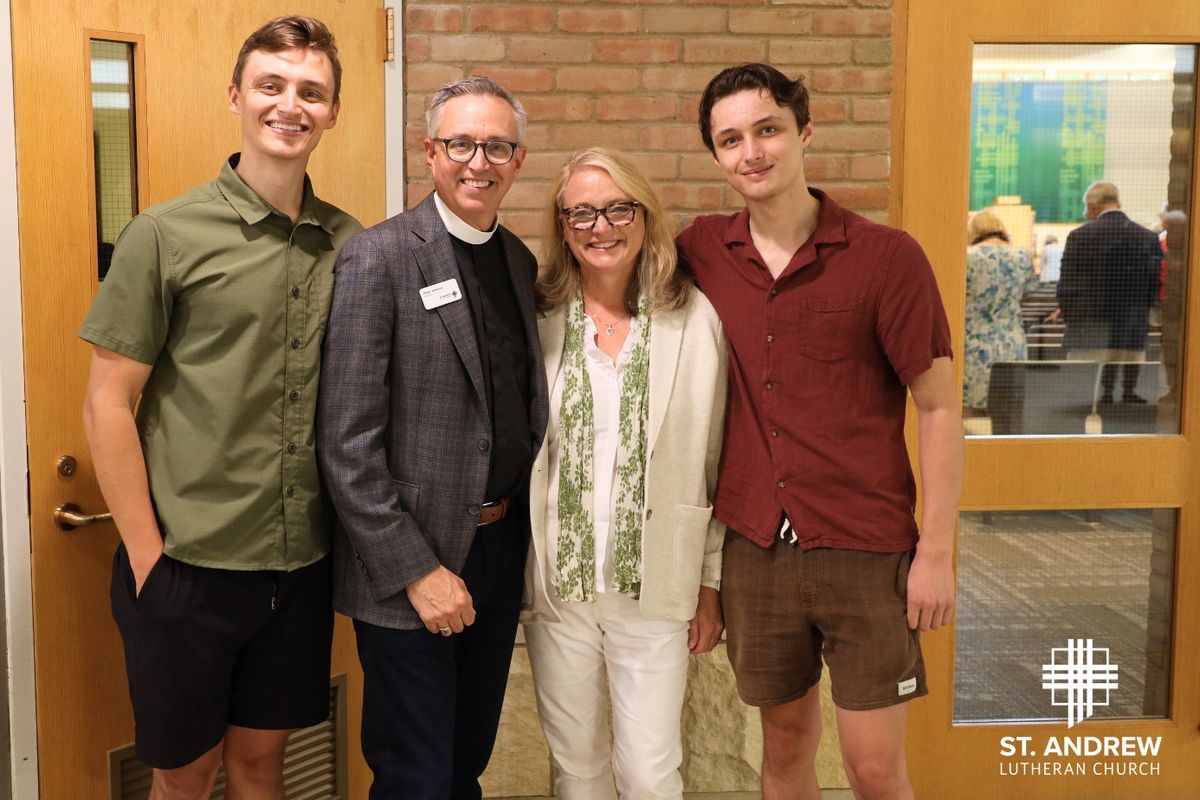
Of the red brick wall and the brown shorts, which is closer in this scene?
the brown shorts

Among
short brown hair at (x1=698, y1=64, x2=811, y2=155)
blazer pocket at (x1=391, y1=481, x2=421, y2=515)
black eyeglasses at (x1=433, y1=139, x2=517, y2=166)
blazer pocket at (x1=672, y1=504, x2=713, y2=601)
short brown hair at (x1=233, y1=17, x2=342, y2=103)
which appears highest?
short brown hair at (x1=233, y1=17, x2=342, y2=103)

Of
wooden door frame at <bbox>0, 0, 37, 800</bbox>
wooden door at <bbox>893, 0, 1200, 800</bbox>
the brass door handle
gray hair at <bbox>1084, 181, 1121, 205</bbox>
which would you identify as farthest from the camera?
gray hair at <bbox>1084, 181, 1121, 205</bbox>

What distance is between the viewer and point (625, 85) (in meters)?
2.88

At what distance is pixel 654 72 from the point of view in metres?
2.89

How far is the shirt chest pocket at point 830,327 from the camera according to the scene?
2068 mm

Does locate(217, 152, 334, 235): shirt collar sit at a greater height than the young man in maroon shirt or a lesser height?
greater

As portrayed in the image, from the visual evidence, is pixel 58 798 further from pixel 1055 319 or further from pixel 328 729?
pixel 1055 319

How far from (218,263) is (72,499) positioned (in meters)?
0.71

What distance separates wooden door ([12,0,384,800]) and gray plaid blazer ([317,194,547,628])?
25.5 inches

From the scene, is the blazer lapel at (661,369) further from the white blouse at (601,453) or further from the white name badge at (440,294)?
the white name badge at (440,294)

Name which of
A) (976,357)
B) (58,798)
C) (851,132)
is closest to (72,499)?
(58,798)

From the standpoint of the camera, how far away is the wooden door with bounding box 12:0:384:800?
209cm

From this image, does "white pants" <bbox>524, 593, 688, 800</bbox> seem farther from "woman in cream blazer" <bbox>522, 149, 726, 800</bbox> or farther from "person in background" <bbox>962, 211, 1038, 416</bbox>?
"person in background" <bbox>962, 211, 1038, 416</bbox>

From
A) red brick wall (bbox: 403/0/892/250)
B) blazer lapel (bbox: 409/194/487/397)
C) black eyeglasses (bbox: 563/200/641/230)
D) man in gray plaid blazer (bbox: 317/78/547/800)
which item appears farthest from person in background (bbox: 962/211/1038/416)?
blazer lapel (bbox: 409/194/487/397)
